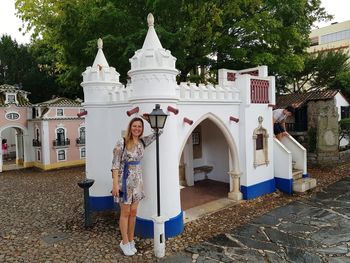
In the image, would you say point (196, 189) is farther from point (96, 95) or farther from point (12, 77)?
point (12, 77)

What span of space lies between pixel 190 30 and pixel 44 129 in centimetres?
1116

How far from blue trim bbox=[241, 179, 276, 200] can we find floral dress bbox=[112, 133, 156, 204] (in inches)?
175

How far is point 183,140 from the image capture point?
24.5ft

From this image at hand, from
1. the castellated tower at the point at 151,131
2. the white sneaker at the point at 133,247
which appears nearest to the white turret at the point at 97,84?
the castellated tower at the point at 151,131

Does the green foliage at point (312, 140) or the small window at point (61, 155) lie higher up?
the green foliage at point (312, 140)

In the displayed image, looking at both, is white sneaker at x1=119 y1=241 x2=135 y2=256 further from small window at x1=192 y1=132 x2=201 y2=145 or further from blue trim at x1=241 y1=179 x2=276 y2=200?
small window at x1=192 y1=132 x2=201 y2=145

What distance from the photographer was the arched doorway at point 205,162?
11101 millimetres

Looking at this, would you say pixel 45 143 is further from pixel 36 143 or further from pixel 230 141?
pixel 230 141

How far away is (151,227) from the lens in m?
6.53

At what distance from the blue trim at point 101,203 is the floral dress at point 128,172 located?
2787 millimetres

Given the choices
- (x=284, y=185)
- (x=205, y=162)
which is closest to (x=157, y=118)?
(x=284, y=185)

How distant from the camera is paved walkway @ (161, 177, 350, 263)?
5.74 meters

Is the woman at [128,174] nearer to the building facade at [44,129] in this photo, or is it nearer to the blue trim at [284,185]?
the blue trim at [284,185]

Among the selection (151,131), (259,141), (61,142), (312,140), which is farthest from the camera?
(61,142)
